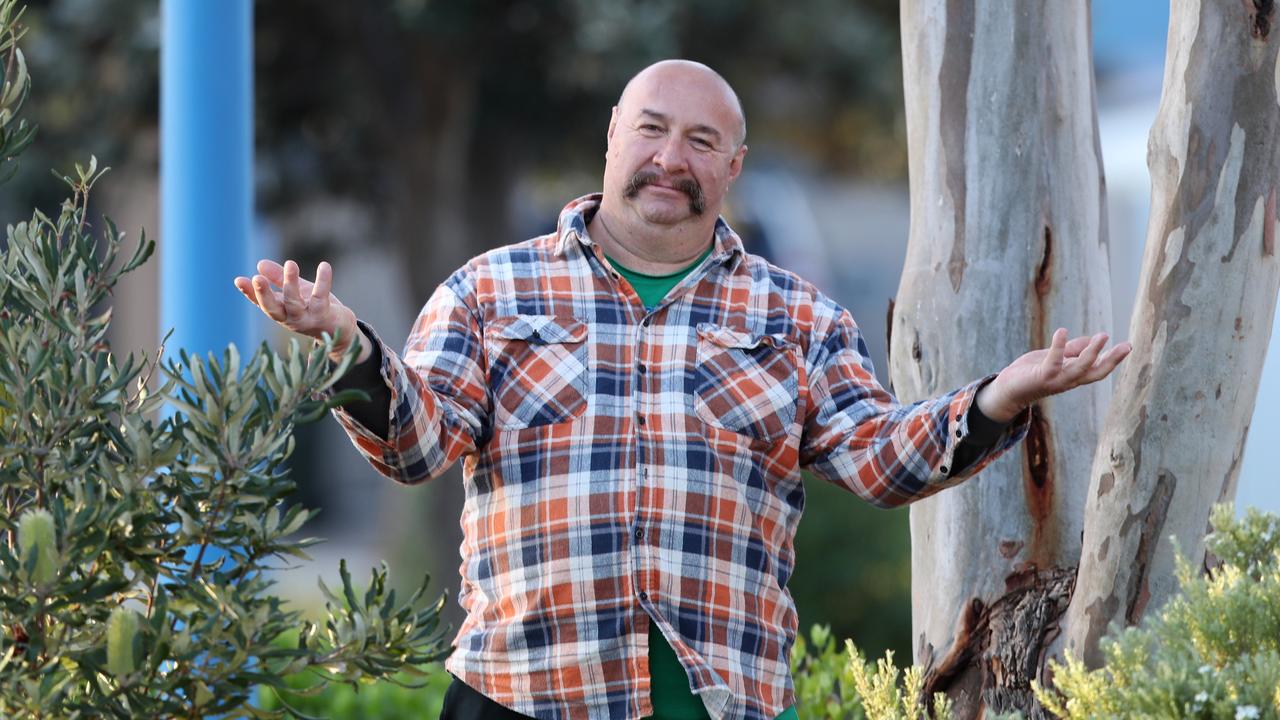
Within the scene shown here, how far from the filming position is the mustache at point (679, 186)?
11.7 ft

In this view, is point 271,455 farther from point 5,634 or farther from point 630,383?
point 630,383

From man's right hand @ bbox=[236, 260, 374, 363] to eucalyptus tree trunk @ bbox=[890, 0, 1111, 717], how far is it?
1.79 metres

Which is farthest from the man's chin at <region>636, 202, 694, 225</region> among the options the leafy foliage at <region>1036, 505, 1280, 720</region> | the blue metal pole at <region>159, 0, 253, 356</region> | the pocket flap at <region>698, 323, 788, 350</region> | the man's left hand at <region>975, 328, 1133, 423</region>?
the blue metal pole at <region>159, 0, 253, 356</region>

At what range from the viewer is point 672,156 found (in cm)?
356

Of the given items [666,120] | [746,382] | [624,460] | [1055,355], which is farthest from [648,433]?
[1055,355]

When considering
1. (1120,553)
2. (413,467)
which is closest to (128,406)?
(413,467)

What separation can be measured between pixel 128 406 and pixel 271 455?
0.33 meters

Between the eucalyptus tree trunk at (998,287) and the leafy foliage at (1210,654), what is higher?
the eucalyptus tree trunk at (998,287)

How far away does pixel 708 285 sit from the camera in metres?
3.60

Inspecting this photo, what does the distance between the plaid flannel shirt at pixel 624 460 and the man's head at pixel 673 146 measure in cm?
13

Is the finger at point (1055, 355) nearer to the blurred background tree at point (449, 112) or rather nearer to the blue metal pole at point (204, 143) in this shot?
the blue metal pole at point (204, 143)

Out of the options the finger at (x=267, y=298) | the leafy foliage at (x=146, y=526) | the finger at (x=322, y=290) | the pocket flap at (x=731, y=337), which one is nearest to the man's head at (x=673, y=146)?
the pocket flap at (x=731, y=337)

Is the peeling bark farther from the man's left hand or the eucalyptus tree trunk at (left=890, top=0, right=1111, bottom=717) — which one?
the man's left hand

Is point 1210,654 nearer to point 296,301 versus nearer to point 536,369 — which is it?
point 536,369
